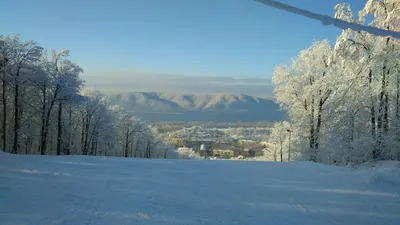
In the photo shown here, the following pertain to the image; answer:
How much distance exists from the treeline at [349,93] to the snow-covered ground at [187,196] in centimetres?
337

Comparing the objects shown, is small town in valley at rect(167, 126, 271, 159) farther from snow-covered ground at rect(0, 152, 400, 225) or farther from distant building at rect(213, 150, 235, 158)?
snow-covered ground at rect(0, 152, 400, 225)

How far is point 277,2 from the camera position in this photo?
9.33 feet

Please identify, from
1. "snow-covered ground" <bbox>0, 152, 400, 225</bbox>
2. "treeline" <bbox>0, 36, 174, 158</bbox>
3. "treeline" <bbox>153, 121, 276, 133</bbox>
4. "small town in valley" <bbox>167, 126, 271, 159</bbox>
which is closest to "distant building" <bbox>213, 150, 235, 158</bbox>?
"small town in valley" <bbox>167, 126, 271, 159</bbox>

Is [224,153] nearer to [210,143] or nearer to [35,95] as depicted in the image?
[210,143]

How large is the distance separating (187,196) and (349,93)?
1448 centimetres

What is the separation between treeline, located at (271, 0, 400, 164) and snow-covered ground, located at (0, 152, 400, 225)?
133 inches

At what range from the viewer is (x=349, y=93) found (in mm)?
17984

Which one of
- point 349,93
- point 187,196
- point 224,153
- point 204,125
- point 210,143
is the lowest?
point 224,153

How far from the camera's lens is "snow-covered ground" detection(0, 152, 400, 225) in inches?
225

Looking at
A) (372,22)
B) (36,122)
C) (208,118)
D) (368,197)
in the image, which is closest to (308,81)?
(372,22)

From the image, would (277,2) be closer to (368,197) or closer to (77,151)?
(368,197)

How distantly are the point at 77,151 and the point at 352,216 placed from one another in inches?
1580

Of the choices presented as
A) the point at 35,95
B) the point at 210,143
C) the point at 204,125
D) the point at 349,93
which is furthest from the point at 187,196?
the point at 204,125

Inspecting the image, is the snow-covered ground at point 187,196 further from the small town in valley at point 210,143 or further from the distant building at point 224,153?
the distant building at point 224,153
